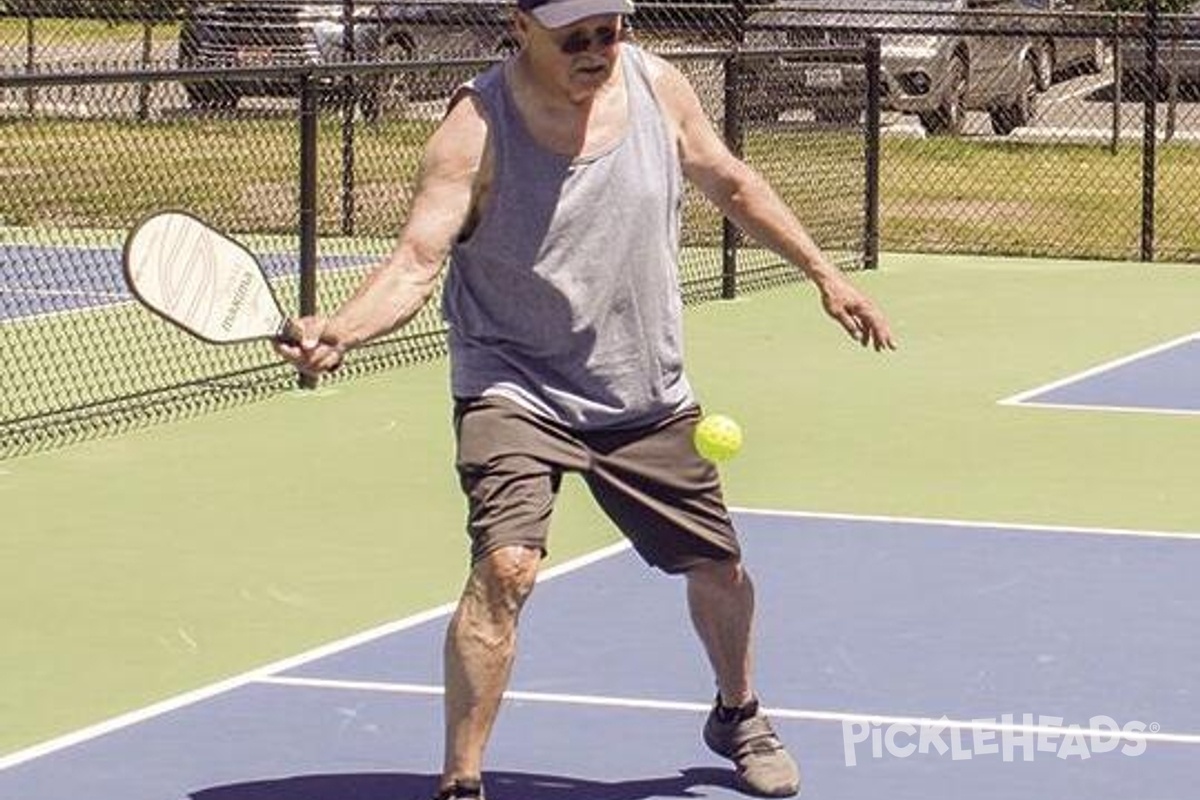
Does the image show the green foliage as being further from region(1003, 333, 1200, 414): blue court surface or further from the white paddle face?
the white paddle face

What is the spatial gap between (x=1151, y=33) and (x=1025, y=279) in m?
1.90

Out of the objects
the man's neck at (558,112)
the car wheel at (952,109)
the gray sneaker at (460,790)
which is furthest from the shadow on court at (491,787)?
the car wheel at (952,109)

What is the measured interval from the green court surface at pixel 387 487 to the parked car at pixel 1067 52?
13.3m

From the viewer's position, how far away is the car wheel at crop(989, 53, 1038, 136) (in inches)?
Answer: 1093

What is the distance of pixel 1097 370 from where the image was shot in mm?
15352

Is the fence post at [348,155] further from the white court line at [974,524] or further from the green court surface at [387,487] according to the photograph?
the white court line at [974,524]

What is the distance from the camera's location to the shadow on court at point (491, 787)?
7.68 metres

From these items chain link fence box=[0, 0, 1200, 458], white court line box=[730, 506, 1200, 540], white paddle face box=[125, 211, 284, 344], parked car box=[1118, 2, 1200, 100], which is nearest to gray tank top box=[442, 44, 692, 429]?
white paddle face box=[125, 211, 284, 344]

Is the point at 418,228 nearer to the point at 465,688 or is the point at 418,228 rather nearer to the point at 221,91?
the point at 465,688

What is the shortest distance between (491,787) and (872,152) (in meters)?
12.0

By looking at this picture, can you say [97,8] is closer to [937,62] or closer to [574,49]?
[937,62]

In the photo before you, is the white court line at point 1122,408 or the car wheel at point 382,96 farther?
the car wheel at point 382,96

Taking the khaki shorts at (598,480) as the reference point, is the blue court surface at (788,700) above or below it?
below

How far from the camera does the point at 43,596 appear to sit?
1007 cm
